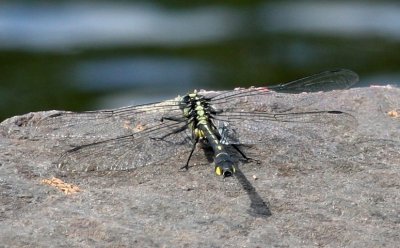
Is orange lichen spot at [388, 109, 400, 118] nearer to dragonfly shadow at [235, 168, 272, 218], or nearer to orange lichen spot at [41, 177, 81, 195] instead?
dragonfly shadow at [235, 168, 272, 218]

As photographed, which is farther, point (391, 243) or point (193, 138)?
point (193, 138)

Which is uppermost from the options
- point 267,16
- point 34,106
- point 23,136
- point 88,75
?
point 267,16

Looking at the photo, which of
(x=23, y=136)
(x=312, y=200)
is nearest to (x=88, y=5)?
(x=23, y=136)

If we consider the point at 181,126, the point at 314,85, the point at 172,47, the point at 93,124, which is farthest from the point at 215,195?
the point at 172,47

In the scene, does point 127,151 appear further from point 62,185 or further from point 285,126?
point 285,126

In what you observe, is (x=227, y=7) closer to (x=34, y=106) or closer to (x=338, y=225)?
(x=34, y=106)

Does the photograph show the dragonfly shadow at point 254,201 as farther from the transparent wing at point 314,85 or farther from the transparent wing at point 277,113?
the transparent wing at point 314,85

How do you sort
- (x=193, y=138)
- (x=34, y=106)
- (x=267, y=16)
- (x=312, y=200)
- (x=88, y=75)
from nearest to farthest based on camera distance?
(x=312, y=200), (x=193, y=138), (x=34, y=106), (x=88, y=75), (x=267, y=16)
